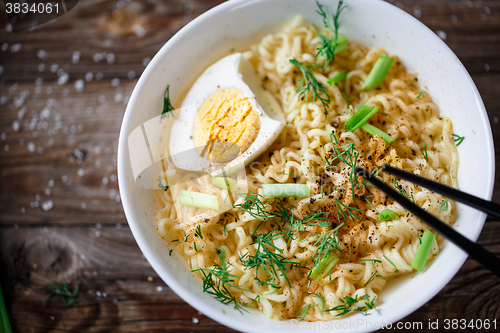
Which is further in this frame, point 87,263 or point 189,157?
point 87,263

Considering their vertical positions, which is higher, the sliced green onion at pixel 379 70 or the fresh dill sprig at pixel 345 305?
the sliced green onion at pixel 379 70

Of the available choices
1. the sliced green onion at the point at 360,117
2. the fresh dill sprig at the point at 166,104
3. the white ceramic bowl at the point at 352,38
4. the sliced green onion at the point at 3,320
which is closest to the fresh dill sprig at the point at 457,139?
the white ceramic bowl at the point at 352,38

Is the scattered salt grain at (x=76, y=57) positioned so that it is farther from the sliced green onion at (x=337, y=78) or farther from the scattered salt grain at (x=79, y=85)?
the sliced green onion at (x=337, y=78)

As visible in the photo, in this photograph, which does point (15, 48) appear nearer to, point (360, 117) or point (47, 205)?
point (47, 205)

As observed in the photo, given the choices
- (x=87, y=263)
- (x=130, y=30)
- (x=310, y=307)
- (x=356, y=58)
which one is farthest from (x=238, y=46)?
(x=87, y=263)

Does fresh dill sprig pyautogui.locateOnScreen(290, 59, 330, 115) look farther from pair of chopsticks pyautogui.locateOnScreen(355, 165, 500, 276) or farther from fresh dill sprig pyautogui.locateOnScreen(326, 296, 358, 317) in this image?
fresh dill sprig pyautogui.locateOnScreen(326, 296, 358, 317)

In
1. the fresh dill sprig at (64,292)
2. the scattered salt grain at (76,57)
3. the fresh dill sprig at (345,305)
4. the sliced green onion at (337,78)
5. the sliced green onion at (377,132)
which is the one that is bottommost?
the fresh dill sprig at (64,292)

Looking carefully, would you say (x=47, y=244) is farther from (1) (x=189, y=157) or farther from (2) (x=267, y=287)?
(2) (x=267, y=287)
